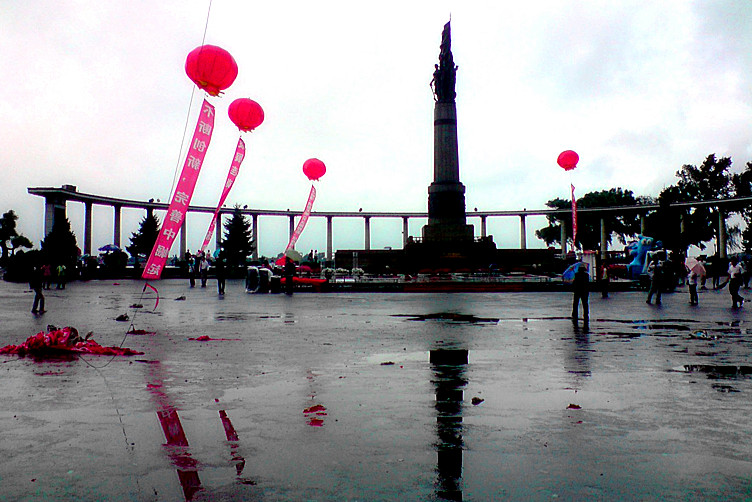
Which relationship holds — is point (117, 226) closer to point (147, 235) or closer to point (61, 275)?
point (147, 235)

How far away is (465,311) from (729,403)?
12043 millimetres

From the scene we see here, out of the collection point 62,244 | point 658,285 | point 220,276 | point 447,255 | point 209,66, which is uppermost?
point 209,66

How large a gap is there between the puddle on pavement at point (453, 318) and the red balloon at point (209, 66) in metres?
6.74

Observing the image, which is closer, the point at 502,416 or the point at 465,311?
the point at 502,416

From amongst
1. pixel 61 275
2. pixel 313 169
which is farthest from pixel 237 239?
pixel 313 169

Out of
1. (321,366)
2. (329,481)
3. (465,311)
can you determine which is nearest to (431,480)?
(329,481)

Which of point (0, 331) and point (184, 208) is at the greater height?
point (184, 208)

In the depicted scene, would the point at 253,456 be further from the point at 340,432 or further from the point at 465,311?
the point at 465,311

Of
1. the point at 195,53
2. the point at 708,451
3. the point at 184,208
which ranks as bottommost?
the point at 708,451

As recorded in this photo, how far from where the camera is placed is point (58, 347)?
32.8ft

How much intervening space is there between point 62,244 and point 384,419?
53.9m

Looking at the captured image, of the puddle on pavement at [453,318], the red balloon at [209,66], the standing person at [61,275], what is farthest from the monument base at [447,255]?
the red balloon at [209,66]

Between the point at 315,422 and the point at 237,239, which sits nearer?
the point at 315,422

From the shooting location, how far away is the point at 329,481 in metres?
3.98
